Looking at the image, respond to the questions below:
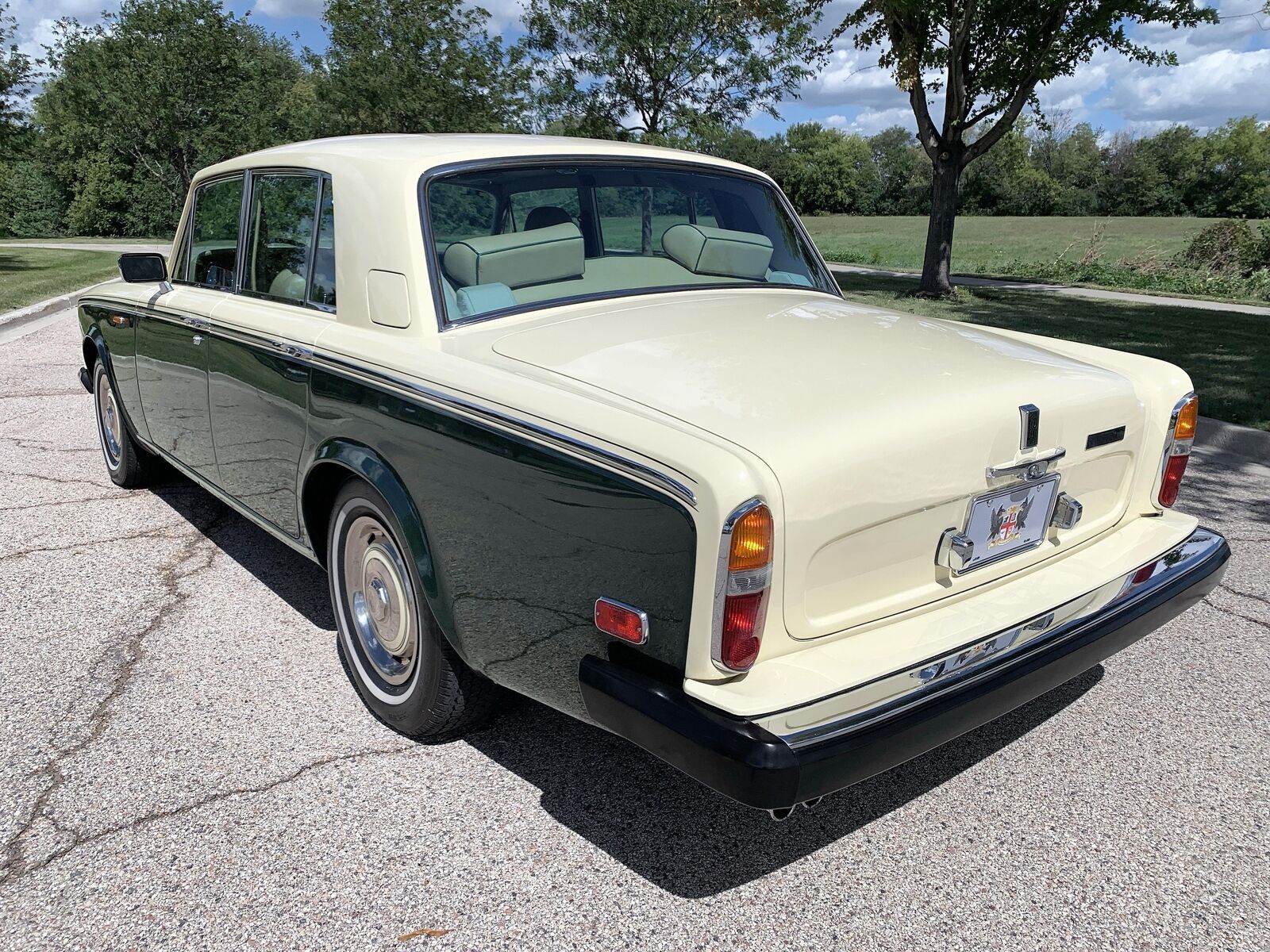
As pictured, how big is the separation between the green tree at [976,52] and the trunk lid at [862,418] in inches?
488

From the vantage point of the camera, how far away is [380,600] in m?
2.99

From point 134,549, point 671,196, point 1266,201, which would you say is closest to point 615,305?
point 671,196

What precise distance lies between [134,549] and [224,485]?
96 cm

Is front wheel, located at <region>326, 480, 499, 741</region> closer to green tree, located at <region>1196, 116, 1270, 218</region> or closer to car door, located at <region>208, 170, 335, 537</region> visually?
car door, located at <region>208, 170, 335, 537</region>

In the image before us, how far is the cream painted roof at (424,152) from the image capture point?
299 centimetres

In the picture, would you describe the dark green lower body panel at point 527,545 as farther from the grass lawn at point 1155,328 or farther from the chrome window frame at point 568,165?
the grass lawn at point 1155,328

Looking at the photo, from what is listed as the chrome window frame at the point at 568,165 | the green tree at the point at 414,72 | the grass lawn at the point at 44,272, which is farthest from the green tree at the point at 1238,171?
the chrome window frame at the point at 568,165

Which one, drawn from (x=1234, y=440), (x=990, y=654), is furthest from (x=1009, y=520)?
(x=1234, y=440)

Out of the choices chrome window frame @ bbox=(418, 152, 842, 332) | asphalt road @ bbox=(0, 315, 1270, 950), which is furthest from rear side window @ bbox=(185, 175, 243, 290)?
asphalt road @ bbox=(0, 315, 1270, 950)

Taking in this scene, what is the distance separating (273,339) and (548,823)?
1.77 meters

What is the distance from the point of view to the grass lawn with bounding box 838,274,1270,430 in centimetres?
765

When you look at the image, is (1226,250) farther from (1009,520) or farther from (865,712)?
(865,712)

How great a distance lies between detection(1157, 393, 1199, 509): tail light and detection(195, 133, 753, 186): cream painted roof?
1753 mm

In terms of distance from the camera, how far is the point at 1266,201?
5022cm
